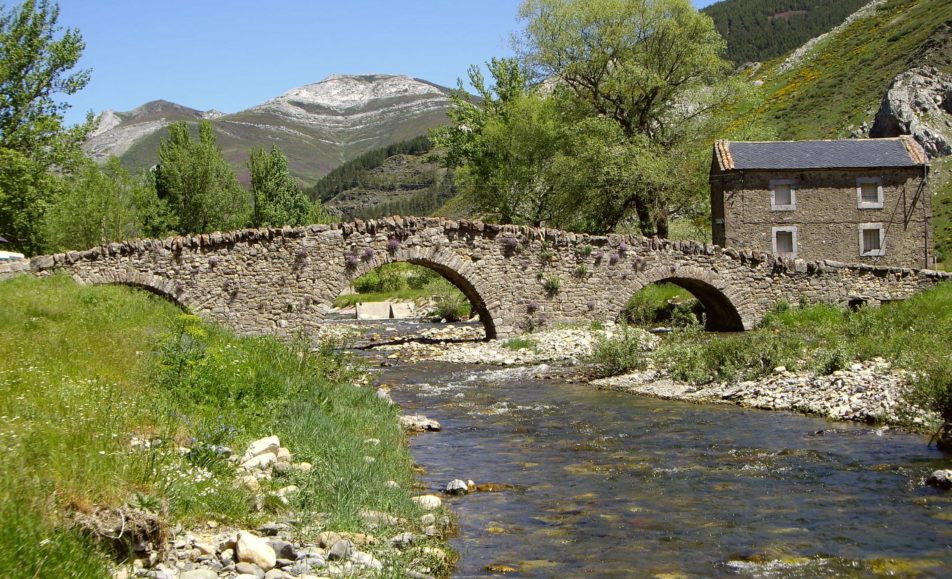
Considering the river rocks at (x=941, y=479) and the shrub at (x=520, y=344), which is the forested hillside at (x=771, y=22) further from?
the river rocks at (x=941, y=479)

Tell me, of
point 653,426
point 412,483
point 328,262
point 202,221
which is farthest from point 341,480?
point 202,221

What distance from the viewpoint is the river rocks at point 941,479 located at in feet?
24.3

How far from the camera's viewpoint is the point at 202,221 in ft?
154

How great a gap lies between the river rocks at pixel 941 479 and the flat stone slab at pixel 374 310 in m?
38.6

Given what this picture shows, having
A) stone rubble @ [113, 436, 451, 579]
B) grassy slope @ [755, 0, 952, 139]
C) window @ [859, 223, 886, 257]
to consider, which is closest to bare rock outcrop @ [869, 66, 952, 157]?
grassy slope @ [755, 0, 952, 139]

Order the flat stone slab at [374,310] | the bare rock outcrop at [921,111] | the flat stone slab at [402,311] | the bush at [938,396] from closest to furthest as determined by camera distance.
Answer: the bush at [938,396] → the flat stone slab at [402,311] → the flat stone slab at [374,310] → the bare rock outcrop at [921,111]

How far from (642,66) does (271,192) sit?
2798cm

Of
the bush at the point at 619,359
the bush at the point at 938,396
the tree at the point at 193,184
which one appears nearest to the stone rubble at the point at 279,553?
the bush at the point at 938,396

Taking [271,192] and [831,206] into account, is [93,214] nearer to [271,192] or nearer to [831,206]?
[271,192]

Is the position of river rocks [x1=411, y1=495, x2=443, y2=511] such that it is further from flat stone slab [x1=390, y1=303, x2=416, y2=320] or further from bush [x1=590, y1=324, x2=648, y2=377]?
flat stone slab [x1=390, y1=303, x2=416, y2=320]

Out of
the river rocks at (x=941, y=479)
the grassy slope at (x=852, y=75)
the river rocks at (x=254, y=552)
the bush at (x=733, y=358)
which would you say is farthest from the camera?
the grassy slope at (x=852, y=75)

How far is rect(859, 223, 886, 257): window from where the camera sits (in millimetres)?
31562

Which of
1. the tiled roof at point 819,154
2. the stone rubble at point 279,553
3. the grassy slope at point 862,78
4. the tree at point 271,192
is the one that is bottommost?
the stone rubble at point 279,553

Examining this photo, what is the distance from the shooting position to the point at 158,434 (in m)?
6.33
